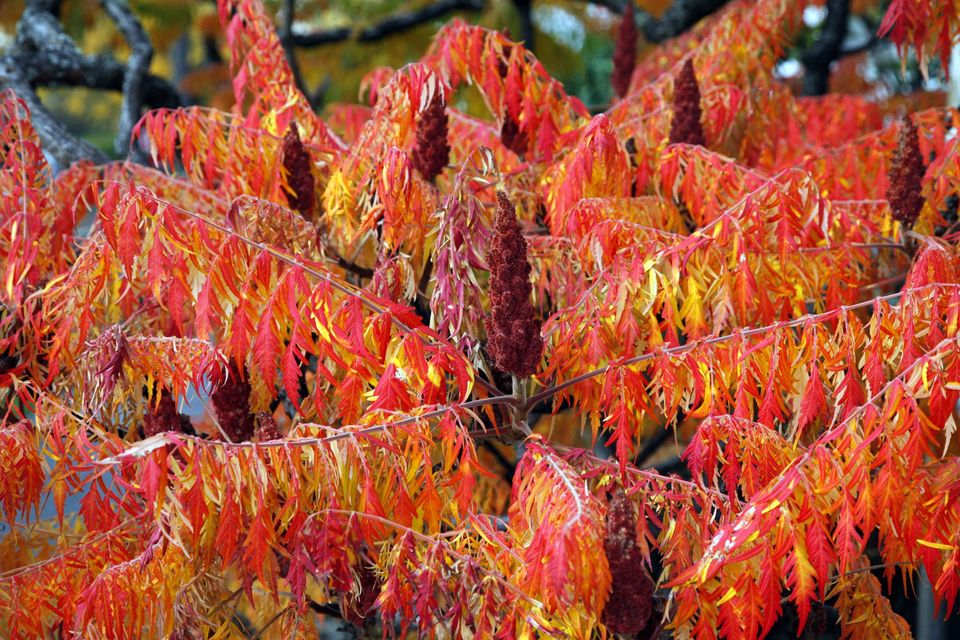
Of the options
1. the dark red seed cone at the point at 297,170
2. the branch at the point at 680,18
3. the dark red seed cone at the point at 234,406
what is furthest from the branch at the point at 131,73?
the branch at the point at 680,18

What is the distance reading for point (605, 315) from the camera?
10.9ft

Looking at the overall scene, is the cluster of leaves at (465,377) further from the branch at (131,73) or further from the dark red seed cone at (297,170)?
the branch at (131,73)

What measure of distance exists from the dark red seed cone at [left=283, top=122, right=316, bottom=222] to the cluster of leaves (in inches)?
0.6

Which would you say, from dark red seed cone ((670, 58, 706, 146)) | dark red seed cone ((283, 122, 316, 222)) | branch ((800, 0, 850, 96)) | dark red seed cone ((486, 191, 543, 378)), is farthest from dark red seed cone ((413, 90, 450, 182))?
branch ((800, 0, 850, 96))

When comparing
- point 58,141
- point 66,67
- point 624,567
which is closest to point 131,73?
point 66,67

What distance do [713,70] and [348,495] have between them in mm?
3223

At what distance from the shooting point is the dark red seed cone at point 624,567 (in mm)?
2633

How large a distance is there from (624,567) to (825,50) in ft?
20.3

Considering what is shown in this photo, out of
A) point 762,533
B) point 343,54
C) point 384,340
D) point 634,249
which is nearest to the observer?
point 762,533

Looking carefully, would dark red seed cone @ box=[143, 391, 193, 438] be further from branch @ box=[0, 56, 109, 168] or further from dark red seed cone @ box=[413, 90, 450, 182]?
branch @ box=[0, 56, 109, 168]

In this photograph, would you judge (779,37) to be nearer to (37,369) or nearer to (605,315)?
(605,315)

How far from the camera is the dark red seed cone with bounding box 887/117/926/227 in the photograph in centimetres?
381

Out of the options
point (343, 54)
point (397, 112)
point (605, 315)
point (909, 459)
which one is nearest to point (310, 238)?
point (397, 112)

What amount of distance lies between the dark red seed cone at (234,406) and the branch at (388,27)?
627 centimetres
